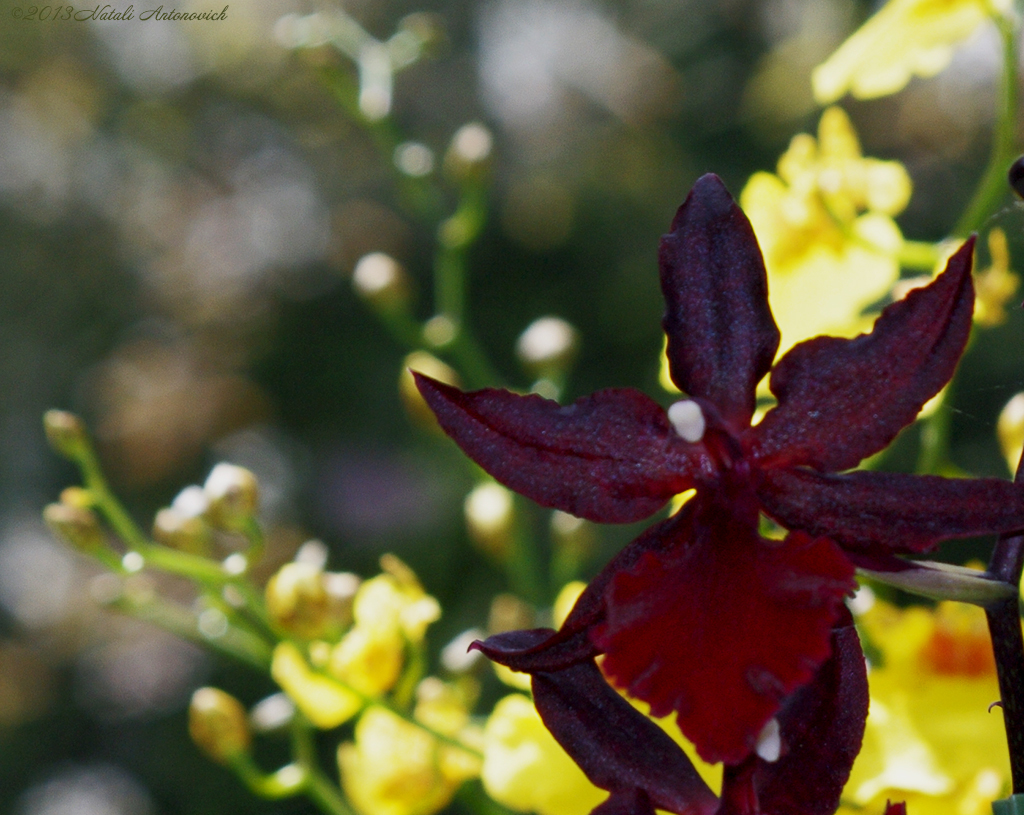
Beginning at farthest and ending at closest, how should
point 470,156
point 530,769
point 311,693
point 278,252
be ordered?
point 278,252
point 470,156
point 311,693
point 530,769

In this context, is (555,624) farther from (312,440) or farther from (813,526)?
(312,440)

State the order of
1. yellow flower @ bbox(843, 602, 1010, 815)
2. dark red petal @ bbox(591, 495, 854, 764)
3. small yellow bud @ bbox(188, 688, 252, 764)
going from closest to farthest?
dark red petal @ bbox(591, 495, 854, 764)
yellow flower @ bbox(843, 602, 1010, 815)
small yellow bud @ bbox(188, 688, 252, 764)

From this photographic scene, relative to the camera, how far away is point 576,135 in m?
1.70

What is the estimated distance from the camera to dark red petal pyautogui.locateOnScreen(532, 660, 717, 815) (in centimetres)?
27

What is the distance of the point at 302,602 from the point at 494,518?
0.39 feet

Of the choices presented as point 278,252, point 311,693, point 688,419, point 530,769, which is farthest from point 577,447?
point 278,252

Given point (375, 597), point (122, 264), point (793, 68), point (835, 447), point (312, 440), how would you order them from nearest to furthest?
point (835, 447) < point (375, 597) < point (793, 68) < point (312, 440) < point (122, 264)

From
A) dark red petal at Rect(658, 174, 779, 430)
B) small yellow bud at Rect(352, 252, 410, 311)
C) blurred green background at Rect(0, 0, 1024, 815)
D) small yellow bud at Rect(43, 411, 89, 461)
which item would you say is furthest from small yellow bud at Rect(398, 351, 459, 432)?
blurred green background at Rect(0, 0, 1024, 815)

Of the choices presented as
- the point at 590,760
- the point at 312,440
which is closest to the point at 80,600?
the point at 312,440

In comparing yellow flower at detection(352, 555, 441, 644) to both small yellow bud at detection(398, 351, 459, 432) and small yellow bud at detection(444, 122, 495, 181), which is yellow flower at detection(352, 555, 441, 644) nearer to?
small yellow bud at detection(398, 351, 459, 432)

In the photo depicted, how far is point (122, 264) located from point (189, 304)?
173 mm

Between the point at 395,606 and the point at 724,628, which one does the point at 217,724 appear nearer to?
the point at 395,606

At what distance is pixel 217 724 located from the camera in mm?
467

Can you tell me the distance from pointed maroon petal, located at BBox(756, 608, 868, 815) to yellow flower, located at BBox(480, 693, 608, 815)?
111 millimetres
